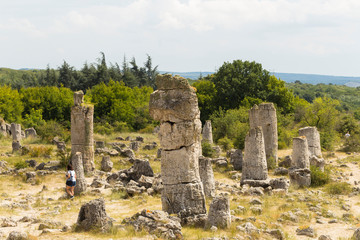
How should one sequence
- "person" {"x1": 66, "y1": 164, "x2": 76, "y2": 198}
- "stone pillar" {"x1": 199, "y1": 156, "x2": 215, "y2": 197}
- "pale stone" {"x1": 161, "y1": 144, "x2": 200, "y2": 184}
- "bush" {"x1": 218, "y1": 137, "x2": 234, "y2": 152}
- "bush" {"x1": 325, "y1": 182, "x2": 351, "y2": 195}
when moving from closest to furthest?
"pale stone" {"x1": 161, "y1": 144, "x2": 200, "y2": 184} < "stone pillar" {"x1": 199, "y1": 156, "x2": 215, "y2": 197} < "person" {"x1": 66, "y1": 164, "x2": 76, "y2": 198} < "bush" {"x1": 325, "y1": 182, "x2": 351, "y2": 195} < "bush" {"x1": 218, "y1": 137, "x2": 234, "y2": 152}

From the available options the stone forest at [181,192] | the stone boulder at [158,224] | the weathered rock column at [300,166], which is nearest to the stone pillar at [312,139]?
the stone forest at [181,192]

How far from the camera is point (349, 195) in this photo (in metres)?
16.6

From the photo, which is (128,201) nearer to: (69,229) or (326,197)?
(69,229)

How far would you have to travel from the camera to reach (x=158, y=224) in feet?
32.0

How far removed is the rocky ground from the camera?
402 inches

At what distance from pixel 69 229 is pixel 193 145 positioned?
3.74 m

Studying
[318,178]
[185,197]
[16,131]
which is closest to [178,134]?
[185,197]

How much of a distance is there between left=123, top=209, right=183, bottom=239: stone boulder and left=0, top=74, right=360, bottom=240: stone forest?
0.08ft

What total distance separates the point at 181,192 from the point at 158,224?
5.66 ft

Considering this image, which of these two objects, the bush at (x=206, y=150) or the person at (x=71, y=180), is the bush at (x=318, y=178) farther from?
the person at (x=71, y=180)

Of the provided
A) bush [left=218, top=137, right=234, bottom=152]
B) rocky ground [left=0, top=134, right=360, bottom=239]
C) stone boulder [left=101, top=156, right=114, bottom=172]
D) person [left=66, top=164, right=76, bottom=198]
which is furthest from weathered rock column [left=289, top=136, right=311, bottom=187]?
bush [left=218, top=137, right=234, bottom=152]

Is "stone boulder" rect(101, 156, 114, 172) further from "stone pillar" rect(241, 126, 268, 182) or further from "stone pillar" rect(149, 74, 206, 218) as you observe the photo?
"stone pillar" rect(149, 74, 206, 218)

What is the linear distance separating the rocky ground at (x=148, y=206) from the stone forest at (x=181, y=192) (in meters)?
0.03

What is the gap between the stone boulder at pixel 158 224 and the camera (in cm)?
954
